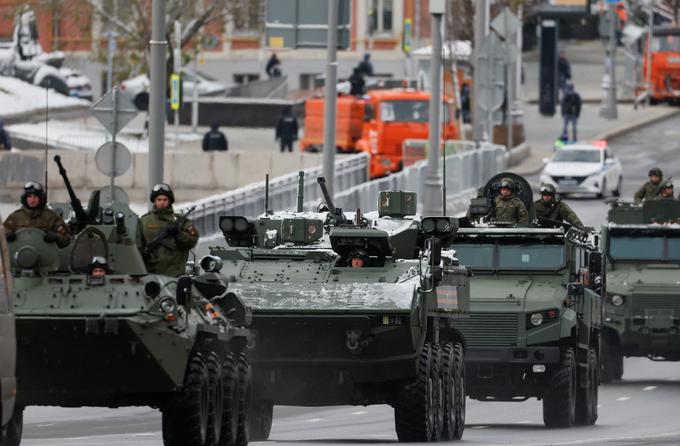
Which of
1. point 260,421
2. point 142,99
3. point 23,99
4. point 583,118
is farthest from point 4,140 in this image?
point 260,421

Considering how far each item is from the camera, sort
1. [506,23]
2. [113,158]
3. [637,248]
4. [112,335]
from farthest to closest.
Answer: [506,23] → [637,248] → [113,158] → [112,335]

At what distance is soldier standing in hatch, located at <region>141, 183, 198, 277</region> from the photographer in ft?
59.6

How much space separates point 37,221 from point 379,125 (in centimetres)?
3825

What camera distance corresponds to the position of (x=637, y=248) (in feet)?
98.0

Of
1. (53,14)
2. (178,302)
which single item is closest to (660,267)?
(178,302)

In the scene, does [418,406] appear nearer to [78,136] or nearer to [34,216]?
[34,216]

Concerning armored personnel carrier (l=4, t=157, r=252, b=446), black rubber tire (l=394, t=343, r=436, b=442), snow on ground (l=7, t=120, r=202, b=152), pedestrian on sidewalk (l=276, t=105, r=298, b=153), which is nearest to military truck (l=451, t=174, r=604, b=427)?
→ black rubber tire (l=394, t=343, r=436, b=442)

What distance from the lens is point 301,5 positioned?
1416 inches

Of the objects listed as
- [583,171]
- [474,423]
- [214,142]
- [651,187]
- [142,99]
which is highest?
[142,99]

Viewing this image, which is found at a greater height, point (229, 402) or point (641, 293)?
point (229, 402)

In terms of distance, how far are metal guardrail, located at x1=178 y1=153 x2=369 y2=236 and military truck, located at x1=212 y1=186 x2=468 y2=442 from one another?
620cm

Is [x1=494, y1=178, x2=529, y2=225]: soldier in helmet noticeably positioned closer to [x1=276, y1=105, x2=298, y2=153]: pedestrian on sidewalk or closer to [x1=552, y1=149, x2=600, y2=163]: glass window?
[x1=552, y1=149, x2=600, y2=163]: glass window

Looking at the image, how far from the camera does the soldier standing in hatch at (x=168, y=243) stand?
18.2m

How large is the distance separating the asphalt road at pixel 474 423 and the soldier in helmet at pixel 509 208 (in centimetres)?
226
